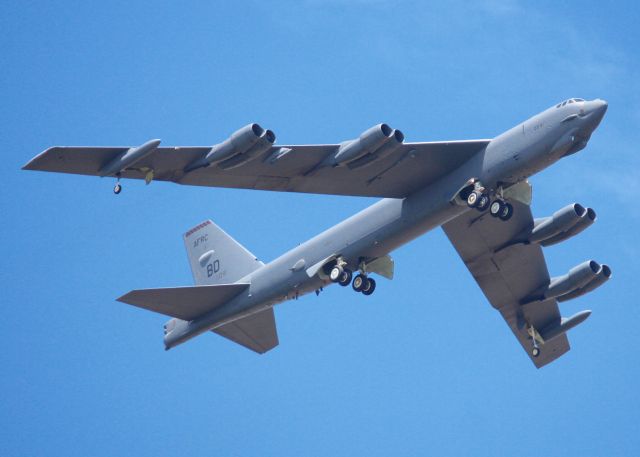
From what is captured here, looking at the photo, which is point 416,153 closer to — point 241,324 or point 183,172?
point 183,172

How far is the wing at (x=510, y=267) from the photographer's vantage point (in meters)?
42.1

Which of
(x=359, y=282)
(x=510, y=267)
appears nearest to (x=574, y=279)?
(x=510, y=267)

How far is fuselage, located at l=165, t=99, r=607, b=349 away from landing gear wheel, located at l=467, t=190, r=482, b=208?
0.56 meters

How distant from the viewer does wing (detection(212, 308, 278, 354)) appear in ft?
143

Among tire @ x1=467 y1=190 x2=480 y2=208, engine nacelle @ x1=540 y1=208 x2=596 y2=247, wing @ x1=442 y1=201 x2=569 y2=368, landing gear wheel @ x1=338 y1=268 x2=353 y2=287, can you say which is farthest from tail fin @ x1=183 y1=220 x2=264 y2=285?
engine nacelle @ x1=540 y1=208 x2=596 y2=247

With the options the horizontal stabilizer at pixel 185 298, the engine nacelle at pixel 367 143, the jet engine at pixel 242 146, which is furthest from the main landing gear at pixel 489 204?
the horizontal stabilizer at pixel 185 298

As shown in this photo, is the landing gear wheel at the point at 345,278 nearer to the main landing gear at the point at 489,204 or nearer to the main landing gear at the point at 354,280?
the main landing gear at the point at 354,280

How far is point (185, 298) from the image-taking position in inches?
1604

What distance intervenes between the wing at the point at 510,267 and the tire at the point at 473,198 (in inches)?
184

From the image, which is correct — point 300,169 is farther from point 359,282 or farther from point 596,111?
point 596,111

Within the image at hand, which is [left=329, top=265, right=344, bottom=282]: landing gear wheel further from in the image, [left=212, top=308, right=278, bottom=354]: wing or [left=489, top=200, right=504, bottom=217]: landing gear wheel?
[left=489, top=200, right=504, bottom=217]: landing gear wheel

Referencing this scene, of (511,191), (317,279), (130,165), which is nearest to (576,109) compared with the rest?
(511,191)

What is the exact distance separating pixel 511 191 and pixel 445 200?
2165 millimetres

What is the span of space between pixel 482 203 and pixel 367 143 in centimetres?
398
